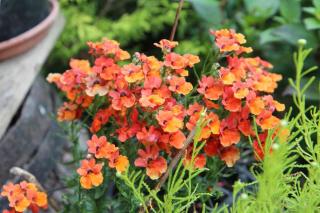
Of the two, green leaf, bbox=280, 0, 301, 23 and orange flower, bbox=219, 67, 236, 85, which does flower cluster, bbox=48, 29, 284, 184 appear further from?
green leaf, bbox=280, 0, 301, 23

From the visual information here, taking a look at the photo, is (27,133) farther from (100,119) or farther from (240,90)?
(240,90)

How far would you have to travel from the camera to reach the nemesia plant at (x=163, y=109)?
4.16ft

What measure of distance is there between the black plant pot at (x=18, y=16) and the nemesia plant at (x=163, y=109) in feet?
1.28

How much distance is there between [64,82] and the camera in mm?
1413

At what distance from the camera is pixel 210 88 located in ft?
4.39

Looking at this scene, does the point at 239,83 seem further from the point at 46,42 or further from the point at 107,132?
the point at 46,42

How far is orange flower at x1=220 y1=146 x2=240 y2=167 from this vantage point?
1.36 m

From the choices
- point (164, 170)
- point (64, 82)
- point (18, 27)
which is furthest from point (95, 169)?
point (18, 27)

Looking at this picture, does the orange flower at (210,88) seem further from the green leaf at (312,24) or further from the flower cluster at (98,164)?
the green leaf at (312,24)

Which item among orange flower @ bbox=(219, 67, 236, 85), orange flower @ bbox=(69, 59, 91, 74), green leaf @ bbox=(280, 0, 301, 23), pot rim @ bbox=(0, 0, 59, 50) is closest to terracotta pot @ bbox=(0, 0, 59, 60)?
pot rim @ bbox=(0, 0, 59, 50)

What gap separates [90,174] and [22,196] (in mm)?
180

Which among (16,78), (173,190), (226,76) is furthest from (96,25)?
(173,190)

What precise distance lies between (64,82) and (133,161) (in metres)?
0.26

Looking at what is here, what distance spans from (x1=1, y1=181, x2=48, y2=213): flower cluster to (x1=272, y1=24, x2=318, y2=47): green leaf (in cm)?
102
